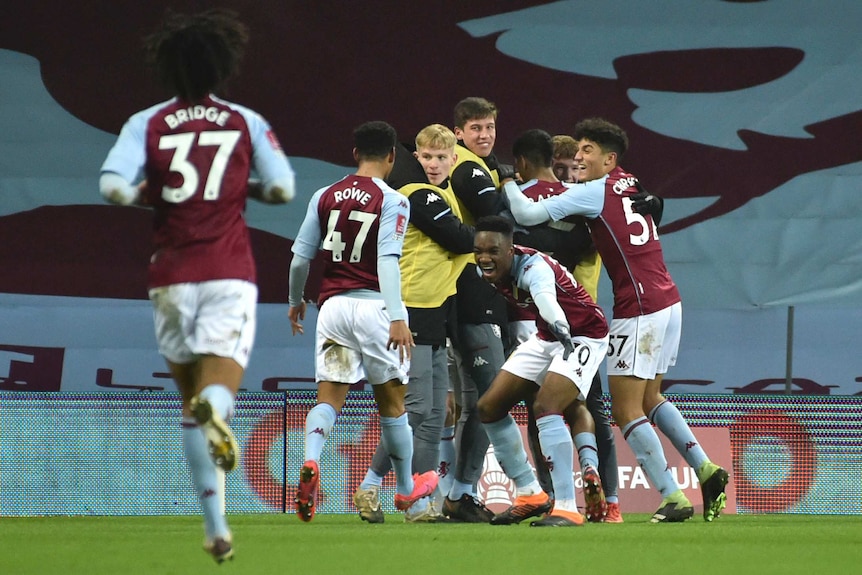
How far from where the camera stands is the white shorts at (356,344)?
621 cm

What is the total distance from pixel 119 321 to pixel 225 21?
5.10 metres

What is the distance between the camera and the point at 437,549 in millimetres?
4809

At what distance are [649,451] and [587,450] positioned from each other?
12.0 inches

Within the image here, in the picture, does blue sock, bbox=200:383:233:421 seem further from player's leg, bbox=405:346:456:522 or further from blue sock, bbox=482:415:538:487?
player's leg, bbox=405:346:456:522

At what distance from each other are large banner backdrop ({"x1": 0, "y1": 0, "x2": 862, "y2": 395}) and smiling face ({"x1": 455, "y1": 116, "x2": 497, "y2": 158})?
2.12 meters

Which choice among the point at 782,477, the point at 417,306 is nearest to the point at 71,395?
the point at 417,306

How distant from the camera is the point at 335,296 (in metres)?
6.30

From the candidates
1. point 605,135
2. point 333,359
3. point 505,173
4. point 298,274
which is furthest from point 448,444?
point 605,135

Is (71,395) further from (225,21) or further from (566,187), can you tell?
(225,21)

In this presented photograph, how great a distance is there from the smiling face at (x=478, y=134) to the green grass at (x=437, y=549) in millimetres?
2099

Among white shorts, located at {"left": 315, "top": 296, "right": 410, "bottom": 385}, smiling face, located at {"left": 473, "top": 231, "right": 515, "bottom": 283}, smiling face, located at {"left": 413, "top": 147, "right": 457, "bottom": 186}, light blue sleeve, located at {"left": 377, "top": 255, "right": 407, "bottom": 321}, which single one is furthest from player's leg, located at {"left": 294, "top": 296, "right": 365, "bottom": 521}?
smiling face, located at {"left": 413, "top": 147, "right": 457, "bottom": 186}

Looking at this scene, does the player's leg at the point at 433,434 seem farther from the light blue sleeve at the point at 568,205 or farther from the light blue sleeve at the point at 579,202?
the light blue sleeve at the point at 579,202

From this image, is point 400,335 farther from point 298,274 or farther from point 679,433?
point 679,433

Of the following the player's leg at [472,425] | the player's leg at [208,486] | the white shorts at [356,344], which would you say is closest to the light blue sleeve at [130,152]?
the player's leg at [208,486]
